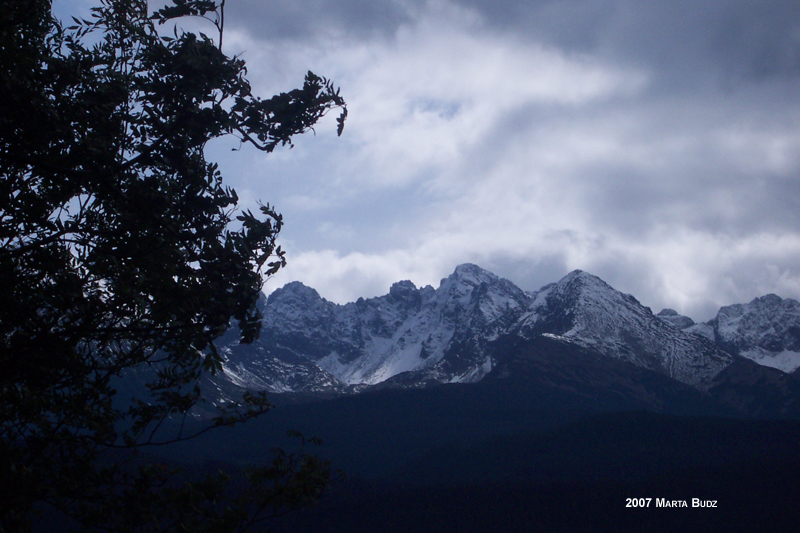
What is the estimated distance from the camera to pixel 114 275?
1214 cm

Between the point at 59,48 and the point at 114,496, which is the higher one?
the point at 59,48

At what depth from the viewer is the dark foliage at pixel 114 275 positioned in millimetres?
12055

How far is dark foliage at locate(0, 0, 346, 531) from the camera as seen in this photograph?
12055 millimetres

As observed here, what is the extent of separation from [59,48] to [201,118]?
3.88 meters

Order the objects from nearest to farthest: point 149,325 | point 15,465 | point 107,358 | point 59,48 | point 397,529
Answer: point 15,465
point 149,325
point 107,358
point 59,48
point 397,529

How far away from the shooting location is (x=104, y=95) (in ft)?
44.0

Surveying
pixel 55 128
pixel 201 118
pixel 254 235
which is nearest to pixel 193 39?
pixel 201 118

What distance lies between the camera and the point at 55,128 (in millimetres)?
12586

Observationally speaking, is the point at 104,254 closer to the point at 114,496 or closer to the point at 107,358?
the point at 107,358

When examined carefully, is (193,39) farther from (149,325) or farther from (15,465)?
(15,465)

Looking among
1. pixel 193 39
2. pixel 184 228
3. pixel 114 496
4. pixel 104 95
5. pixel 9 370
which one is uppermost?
pixel 193 39

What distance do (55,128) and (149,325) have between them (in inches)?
159

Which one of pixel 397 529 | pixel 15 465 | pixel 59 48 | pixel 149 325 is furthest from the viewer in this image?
pixel 397 529

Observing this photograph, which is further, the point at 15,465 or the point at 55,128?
the point at 55,128
